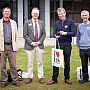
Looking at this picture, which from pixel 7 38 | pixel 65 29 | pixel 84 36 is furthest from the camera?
pixel 65 29

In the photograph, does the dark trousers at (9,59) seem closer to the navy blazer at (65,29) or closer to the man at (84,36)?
the navy blazer at (65,29)

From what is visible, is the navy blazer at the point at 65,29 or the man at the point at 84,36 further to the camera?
the navy blazer at the point at 65,29

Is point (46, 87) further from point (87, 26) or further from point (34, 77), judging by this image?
point (87, 26)

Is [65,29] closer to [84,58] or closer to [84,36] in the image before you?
[84,36]

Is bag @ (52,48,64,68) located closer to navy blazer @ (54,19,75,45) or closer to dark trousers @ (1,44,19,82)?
navy blazer @ (54,19,75,45)

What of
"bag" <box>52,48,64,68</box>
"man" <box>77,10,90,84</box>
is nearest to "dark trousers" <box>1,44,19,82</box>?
"bag" <box>52,48,64,68</box>

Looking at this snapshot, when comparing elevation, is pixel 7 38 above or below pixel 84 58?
above

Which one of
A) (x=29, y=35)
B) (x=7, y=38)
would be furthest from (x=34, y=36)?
(x=7, y=38)

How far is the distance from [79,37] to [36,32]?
109cm

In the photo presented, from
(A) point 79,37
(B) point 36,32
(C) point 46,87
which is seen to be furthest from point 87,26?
(C) point 46,87

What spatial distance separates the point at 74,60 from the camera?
13.3 m

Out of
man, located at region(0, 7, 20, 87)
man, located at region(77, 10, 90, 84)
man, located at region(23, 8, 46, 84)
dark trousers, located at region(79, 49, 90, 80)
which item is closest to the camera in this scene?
man, located at region(0, 7, 20, 87)

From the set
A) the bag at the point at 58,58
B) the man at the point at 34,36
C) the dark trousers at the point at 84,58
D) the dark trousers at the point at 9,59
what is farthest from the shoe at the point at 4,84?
the dark trousers at the point at 84,58

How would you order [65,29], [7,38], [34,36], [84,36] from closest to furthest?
[7,38] < [84,36] < [65,29] < [34,36]
